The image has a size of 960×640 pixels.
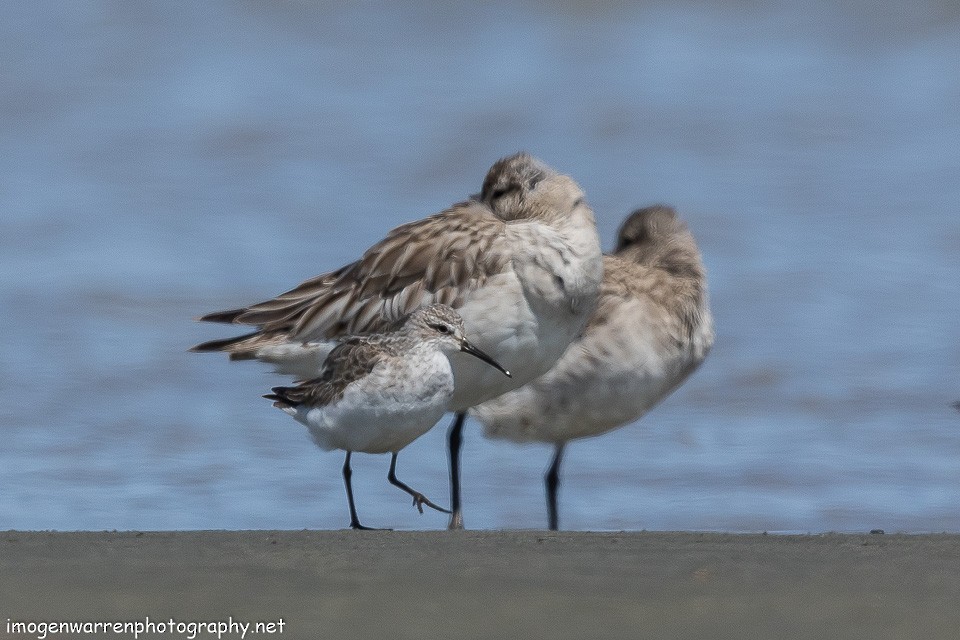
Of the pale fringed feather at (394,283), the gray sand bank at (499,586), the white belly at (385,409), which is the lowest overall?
the gray sand bank at (499,586)

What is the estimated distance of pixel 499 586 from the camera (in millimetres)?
4867

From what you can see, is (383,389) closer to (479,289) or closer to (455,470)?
(479,289)

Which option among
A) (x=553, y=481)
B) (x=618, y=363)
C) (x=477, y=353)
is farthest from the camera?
(x=553, y=481)

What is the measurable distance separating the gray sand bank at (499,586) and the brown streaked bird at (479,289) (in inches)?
65.7

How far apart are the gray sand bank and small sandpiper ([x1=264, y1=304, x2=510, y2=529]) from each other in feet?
2.94

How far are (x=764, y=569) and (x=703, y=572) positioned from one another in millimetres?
179

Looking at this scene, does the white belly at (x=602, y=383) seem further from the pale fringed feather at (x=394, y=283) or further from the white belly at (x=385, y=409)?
the white belly at (x=385, y=409)

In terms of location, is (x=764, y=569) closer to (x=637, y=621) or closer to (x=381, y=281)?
(x=637, y=621)

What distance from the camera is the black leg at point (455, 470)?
7298 mm

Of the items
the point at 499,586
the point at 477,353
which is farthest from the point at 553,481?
the point at 499,586

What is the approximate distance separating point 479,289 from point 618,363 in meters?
0.95

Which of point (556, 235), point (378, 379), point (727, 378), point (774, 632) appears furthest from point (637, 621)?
point (727, 378)

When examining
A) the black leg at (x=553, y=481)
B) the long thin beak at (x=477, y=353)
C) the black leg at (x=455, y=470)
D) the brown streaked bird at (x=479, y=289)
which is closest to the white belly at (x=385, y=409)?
the long thin beak at (x=477, y=353)

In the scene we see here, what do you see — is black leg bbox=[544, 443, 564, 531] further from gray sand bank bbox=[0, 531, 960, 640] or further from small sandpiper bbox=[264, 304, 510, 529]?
gray sand bank bbox=[0, 531, 960, 640]
